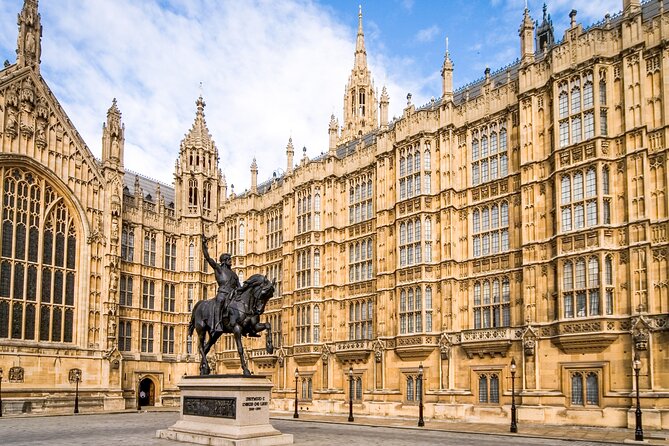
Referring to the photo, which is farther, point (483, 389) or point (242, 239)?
point (242, 239)

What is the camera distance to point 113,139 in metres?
59.8

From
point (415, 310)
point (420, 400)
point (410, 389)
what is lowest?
point (410, 389)

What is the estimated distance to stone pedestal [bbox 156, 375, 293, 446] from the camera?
2470 cm

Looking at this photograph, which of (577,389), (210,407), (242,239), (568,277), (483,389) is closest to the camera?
(210,407)

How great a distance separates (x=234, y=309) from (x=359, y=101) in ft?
238

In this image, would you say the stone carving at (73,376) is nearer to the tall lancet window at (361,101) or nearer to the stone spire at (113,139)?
the stone spire at (113,139)

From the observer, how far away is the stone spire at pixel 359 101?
95625 mm

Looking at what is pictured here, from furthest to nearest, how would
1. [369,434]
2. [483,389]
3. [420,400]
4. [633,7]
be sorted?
[483,389] → [420,400] → [633,7] → [369,434]

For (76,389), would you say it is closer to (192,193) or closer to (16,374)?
(16,374)

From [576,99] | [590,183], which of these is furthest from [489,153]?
[590,183]

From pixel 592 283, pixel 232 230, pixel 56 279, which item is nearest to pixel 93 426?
pixel 56 279

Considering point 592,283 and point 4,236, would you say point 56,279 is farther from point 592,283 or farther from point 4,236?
point 592,283

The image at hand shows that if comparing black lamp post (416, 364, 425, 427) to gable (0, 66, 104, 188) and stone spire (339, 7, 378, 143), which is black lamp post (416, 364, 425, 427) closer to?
gable (0, 66, 104, 188)

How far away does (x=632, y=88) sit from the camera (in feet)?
114
